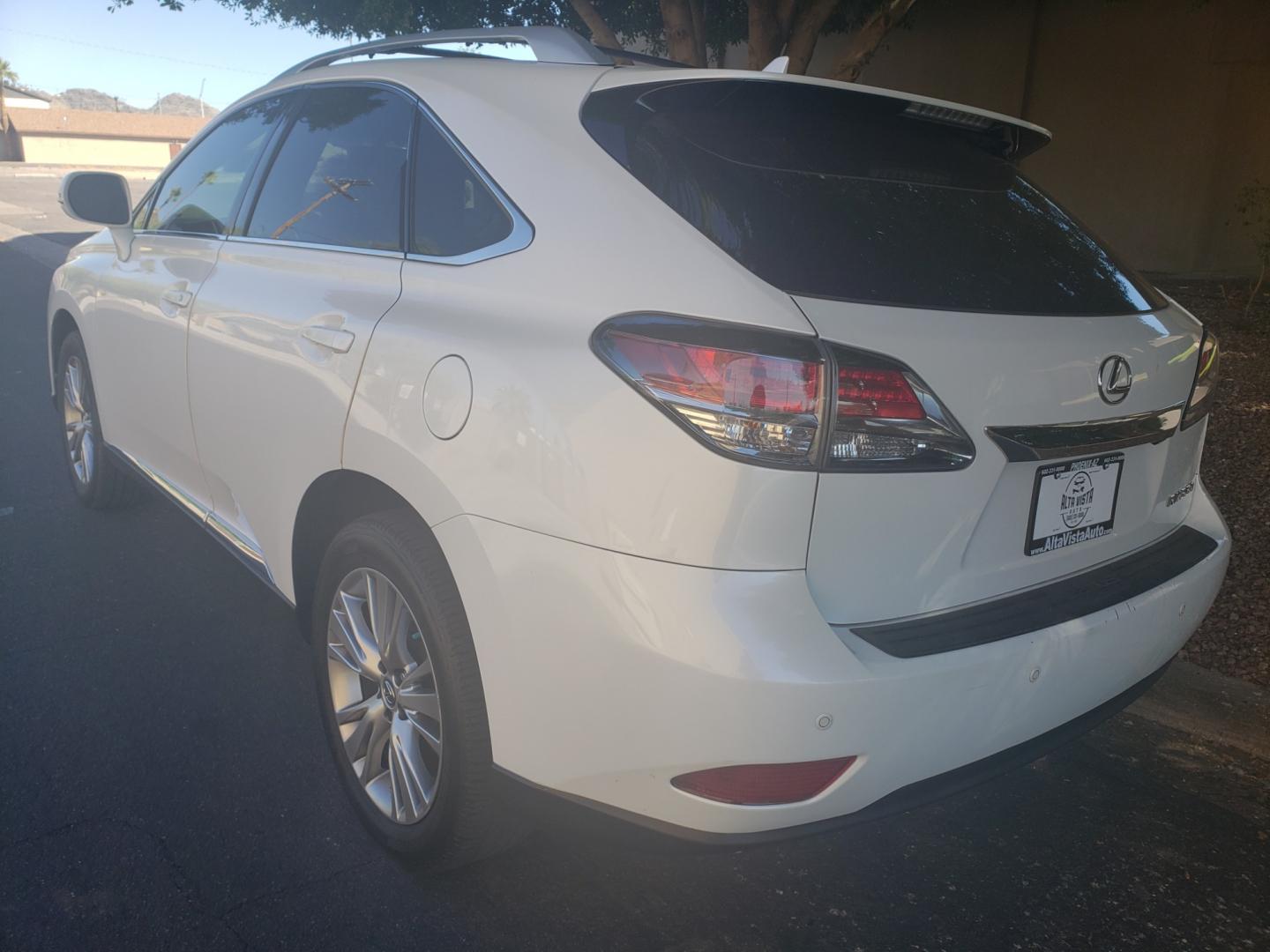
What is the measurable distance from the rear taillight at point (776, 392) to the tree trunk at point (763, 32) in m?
6.57

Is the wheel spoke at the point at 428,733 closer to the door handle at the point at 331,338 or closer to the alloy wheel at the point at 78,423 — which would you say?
the door handle at the point at 331,338

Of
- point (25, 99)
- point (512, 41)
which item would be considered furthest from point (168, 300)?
point (25, 99)

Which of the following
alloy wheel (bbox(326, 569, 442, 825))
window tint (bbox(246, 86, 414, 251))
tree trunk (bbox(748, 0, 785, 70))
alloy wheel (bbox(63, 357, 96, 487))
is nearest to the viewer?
alloy wheel (bbox(326, 569, 442, 825))

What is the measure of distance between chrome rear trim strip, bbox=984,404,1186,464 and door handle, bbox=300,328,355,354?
1.45 meters

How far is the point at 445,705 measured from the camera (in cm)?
219

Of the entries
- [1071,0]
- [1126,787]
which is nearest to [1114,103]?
[1071,0]

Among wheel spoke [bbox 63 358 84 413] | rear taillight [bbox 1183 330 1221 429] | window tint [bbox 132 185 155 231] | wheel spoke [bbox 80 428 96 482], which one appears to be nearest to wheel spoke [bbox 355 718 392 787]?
rear taillight [bbox 1183 330 1221 429]

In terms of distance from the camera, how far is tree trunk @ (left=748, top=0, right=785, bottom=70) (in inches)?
307

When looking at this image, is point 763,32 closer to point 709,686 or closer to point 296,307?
point 296,307

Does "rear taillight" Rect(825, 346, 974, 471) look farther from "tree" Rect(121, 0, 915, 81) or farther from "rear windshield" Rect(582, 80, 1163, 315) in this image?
"tree" Rect(121, 0, 915, 81)

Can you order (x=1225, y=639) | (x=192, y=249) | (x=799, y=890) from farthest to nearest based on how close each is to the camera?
(x=1225, y=639), (x=192, y=249), (x=799, y=890)

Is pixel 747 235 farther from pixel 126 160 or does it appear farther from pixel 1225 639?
pixel 126 160

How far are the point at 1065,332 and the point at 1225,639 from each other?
2431mm

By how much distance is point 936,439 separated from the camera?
1880mm
